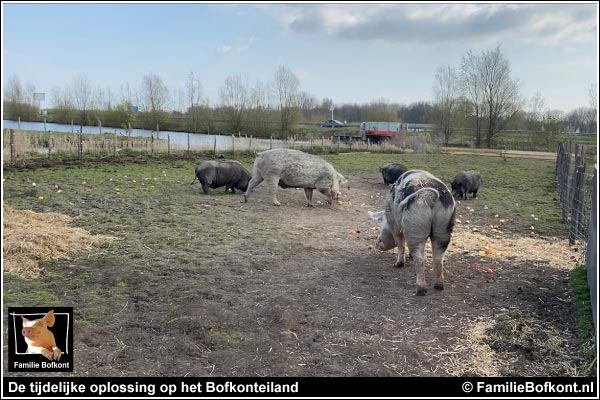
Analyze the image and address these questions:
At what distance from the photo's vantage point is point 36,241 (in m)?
7.13

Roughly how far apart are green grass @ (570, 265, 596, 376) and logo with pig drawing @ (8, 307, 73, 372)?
457 centimetres

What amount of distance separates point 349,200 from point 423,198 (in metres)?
8.02

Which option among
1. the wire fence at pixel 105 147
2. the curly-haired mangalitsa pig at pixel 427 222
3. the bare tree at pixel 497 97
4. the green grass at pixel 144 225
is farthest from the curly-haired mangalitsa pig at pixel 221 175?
the bare tree at pixel 497 97

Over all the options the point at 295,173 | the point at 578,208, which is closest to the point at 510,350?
the point at 578,208

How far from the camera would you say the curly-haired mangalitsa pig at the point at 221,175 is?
14096 millimetres

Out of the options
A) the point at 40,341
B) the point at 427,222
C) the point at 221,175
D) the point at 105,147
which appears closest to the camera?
the point at 40,341

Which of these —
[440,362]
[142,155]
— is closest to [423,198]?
[440,362]

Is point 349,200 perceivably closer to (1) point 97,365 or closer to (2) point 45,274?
(2) point 45,274

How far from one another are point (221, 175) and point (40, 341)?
1042 cm

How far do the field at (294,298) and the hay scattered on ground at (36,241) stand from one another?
8.8 inches

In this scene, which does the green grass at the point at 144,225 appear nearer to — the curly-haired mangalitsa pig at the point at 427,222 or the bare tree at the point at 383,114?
the curly-haired mangalitsa pig at the point at 427,222

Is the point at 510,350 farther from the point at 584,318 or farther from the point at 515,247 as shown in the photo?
the point at 515,247
